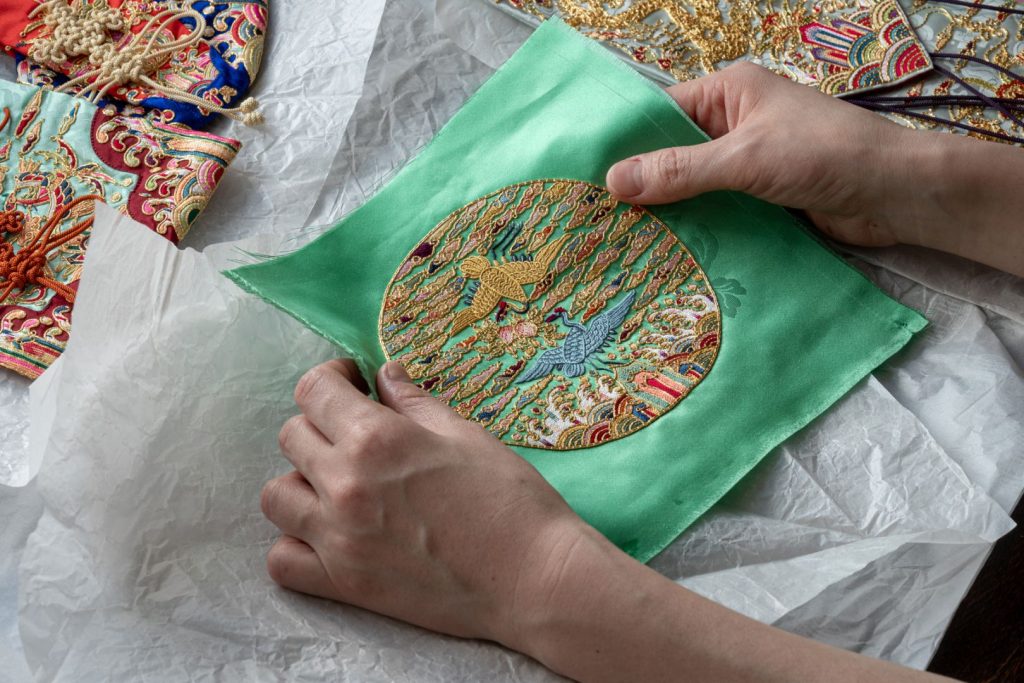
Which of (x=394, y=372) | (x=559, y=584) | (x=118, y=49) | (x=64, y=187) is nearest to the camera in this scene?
(x=559, y=584)

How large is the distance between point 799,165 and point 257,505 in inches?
21.8

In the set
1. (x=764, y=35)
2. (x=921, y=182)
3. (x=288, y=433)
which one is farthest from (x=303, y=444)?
(x=764, y=35)

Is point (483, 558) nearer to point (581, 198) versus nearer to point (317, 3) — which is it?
point (581, 198)

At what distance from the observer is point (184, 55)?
1.08 m

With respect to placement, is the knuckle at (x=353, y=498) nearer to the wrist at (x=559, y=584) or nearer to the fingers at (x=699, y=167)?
the wrist at (x=559, y=584)

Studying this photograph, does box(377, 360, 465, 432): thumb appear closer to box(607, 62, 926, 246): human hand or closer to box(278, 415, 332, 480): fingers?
box(278, 415, 332, 480): fingers

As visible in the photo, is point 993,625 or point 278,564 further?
point 993,625

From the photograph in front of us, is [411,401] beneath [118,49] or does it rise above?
beneath

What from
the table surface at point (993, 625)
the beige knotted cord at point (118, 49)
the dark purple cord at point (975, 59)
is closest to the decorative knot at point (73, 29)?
the beige knotted cord at point (118, 49)

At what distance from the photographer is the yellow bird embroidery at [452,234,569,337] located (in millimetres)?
860

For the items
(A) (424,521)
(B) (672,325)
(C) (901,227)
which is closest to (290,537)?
(A) (424,521)

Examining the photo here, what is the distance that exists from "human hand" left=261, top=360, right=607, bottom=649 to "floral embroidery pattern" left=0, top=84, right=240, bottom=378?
34 centimetres

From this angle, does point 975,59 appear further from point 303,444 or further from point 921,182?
point 303,444

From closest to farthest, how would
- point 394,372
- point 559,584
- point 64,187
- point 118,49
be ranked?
point 559,584 < point 394,372 < point 64,187 < point 118,49
